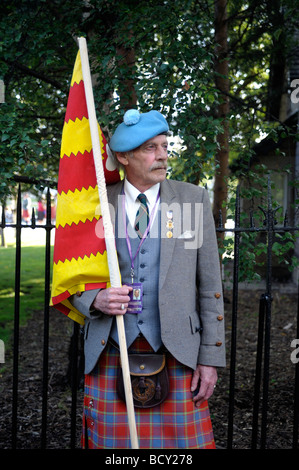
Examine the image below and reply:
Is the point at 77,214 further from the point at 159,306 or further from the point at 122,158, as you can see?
the point at 159,306

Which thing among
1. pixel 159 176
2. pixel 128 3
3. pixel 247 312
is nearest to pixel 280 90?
pixel 247 312

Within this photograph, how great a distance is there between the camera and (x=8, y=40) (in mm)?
3969

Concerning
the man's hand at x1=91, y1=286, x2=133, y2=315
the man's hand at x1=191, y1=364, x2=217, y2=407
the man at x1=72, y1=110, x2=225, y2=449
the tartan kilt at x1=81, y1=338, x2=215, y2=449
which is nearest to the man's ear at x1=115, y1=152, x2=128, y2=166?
the man at x1=72, y1=110, x2=225, y2=449

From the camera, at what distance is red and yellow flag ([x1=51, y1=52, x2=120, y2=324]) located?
2416mm

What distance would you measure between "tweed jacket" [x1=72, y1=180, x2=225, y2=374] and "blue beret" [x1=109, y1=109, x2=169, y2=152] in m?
0.28

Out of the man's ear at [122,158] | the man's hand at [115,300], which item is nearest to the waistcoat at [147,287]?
the man's hand at [115,300]

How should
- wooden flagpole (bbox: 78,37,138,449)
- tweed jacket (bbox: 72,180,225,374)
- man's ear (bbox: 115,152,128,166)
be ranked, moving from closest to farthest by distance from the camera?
wooden flagpole (bbox: 78,37,138,449)
tweed jacket (bbox: 72,180,225,374)
man's ear (bbox: 115,152,128,166)

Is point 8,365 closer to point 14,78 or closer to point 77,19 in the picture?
point 14,78

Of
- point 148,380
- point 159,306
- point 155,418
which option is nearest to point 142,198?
point 159,306

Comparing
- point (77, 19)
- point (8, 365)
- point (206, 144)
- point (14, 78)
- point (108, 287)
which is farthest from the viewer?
point (8, 365)

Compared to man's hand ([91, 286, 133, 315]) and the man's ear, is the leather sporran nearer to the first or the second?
man's hand ([91, 286, 133, 315])

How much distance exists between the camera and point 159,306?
92.3 inches

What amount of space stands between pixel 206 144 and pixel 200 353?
1715 millimetres

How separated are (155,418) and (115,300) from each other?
2.20 ft
